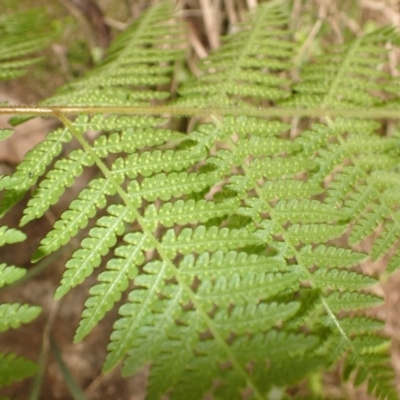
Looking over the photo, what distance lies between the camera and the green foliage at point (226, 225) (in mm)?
1566

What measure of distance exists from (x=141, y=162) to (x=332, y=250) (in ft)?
2.98

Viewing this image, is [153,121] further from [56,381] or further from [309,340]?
[56,381]

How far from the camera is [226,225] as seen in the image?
6.93ft

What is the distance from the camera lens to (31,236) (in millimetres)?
3977

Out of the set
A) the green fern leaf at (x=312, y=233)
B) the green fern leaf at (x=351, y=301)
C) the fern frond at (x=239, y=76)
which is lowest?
the green fern leaf at (x=351, y=301)

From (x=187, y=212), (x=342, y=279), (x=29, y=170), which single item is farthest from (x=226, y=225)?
(x=29, y=170)

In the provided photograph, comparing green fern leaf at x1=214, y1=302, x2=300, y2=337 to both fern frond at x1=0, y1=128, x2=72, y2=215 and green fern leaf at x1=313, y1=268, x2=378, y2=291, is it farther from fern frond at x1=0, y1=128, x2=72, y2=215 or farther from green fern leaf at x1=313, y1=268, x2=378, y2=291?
fern frond at x1=0, y1=128, x2=72, y2=215

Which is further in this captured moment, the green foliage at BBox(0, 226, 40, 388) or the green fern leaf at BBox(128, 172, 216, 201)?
the green fern leaf at BBox(128, 172, 216, 201)

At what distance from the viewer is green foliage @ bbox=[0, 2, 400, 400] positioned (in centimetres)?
157

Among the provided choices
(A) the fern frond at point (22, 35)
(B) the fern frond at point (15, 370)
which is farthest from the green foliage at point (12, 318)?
(A) the fern frond at point (22, 35)

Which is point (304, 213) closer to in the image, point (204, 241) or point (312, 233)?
point (312, 233)

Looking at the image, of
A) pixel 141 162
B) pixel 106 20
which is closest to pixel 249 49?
pixel 141 162

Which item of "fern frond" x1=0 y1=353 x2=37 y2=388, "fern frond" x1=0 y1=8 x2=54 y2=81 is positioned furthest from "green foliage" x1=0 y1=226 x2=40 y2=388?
"fern frond" x1=0 y1=8 x2=54 y2=81

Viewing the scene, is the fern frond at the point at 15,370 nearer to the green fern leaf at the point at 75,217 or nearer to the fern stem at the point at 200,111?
the green fern leaf at the point at 75,217
